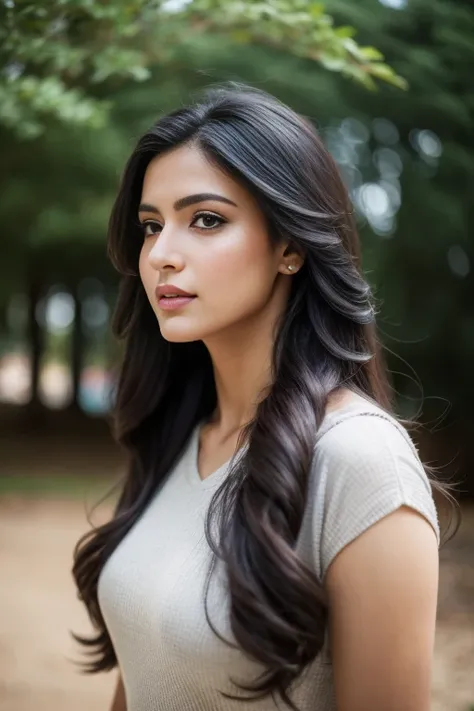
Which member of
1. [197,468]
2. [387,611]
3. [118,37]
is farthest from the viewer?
[118,37]

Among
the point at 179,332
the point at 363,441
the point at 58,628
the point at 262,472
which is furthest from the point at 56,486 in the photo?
the point at 363,441

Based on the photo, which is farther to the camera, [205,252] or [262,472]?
[205,252]

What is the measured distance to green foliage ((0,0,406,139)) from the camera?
2.64m

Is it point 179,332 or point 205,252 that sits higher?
point 205,252

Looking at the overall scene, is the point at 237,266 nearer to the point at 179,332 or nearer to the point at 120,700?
the point at 179,332

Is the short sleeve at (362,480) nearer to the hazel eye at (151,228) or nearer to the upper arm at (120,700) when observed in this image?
the hazel eye at (151,228)

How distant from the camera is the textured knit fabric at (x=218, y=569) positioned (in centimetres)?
146

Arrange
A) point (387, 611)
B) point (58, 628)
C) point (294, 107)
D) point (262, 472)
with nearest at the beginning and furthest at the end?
point (387, 611), point (262, 472), point (58, 628), point (294, 107)

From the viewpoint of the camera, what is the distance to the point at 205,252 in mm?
1733

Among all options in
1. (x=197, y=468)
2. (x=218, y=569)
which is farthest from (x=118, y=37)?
(x=218, y=569)

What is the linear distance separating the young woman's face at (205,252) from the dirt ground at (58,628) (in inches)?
71.9

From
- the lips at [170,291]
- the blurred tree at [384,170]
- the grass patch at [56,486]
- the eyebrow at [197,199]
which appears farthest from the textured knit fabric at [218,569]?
the grass patch at [56,486]

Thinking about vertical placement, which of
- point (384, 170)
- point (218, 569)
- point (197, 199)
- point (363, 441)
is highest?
point (197, 199)

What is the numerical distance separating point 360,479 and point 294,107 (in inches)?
216
